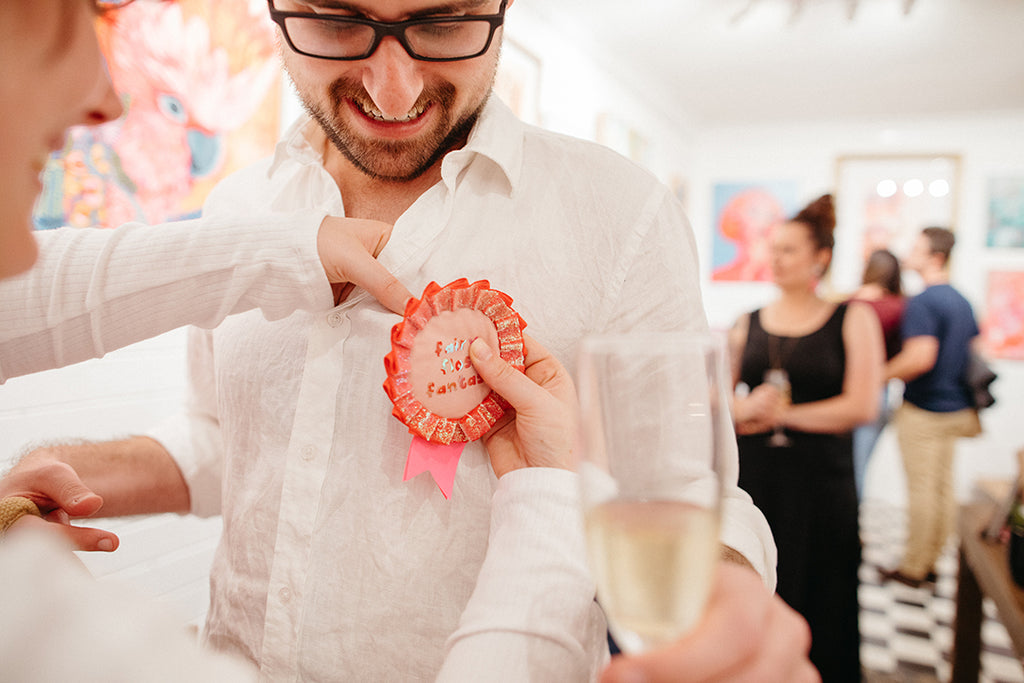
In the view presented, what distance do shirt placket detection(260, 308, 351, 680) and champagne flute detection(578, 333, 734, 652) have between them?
1.80 ft

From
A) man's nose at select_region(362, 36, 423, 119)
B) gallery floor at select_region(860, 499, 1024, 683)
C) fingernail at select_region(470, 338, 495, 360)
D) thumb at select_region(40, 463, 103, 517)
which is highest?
man's nose at select_region(362, 36, 423, 119)

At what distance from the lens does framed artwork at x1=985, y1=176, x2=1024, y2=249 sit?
6.04 m

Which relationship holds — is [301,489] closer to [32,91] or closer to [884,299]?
[32,91]

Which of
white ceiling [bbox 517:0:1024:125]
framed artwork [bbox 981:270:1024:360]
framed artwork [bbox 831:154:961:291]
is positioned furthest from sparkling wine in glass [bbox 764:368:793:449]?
framed artwork [bbox 981:270:1024:360]

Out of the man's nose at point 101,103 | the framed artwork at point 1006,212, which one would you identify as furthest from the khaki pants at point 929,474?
the man's nose at point 101,103

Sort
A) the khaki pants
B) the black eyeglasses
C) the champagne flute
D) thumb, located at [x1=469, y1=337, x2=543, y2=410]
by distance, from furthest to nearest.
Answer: the khaki pants
the black eyeglasses
thumb, located at [x1=469, y1=337, x2=543, y2=410]
the champagne flute

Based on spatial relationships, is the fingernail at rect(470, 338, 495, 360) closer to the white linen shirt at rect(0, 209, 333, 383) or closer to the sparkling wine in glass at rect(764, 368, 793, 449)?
the white linen shirt at rect(0, 209, 333, 383)

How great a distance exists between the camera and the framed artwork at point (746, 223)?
6.89 metres

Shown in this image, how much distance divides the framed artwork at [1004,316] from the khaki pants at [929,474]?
2688 mm

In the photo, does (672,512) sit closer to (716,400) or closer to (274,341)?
(716,400)

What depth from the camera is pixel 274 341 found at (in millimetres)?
990

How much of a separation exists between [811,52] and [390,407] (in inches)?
191

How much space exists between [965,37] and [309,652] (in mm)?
5201

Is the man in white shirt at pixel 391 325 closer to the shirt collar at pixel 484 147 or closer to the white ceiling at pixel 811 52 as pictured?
the shirt collar at pixel 484 147
